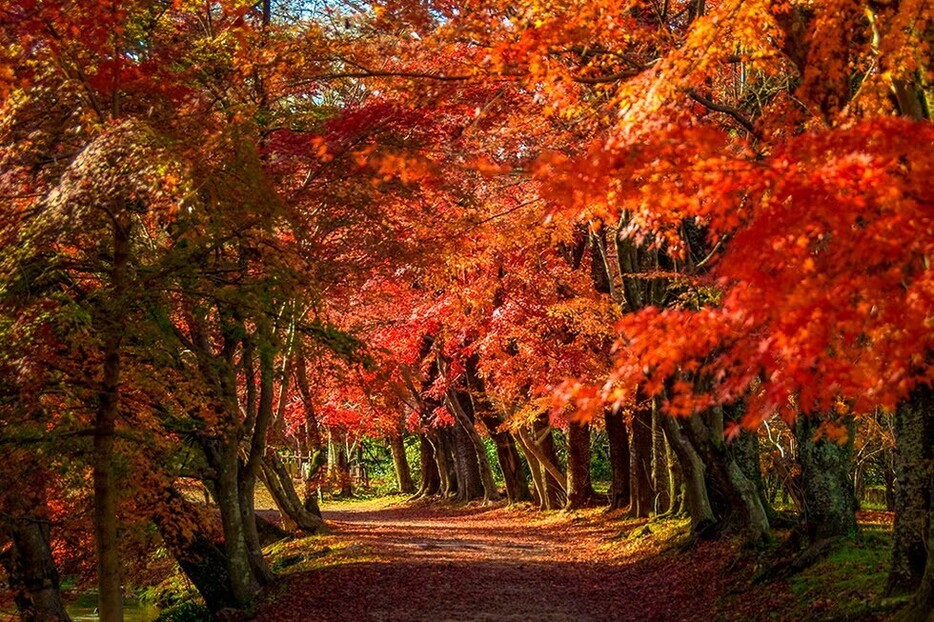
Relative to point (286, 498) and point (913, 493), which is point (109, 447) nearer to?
point (913, 493)

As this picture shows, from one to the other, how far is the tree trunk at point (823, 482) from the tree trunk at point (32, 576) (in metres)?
10.2

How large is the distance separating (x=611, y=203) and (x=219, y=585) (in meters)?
10.5

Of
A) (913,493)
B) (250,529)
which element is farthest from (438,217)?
(913,493)

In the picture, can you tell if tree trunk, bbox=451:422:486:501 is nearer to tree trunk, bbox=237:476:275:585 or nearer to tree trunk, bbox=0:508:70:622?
tree trunk, bbox=237:476:275:585

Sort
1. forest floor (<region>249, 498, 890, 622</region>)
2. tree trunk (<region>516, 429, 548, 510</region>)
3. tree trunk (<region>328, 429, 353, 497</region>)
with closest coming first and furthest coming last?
1. forest floor (<region>249, 498, 890, 622</region>)
2. tree trunk (<region>516, 429, 548, 510</region>)
3. tree trunk (<region>328, 429, 353, 497</region>)

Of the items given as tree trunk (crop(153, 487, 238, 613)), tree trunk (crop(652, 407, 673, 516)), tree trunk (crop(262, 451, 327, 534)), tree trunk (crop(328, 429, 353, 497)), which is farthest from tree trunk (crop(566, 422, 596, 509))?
tree trunk (crop(153, 487, 238, 613))

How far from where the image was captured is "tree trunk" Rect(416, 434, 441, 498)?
1608 inches

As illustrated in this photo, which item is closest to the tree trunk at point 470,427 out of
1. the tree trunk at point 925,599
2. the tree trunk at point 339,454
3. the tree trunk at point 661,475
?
the tree trunk at point 339,454

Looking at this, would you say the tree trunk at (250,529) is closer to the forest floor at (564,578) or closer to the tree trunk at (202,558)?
the forest floor at (564,578)

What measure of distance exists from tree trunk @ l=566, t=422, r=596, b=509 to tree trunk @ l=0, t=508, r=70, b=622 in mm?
14351

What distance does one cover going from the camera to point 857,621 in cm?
843

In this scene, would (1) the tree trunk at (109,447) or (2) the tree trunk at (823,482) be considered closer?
(1) the tree trunk at (109,447)

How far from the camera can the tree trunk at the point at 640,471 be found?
21.2 metres

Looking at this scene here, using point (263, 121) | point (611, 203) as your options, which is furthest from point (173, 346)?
point (611, 203)
